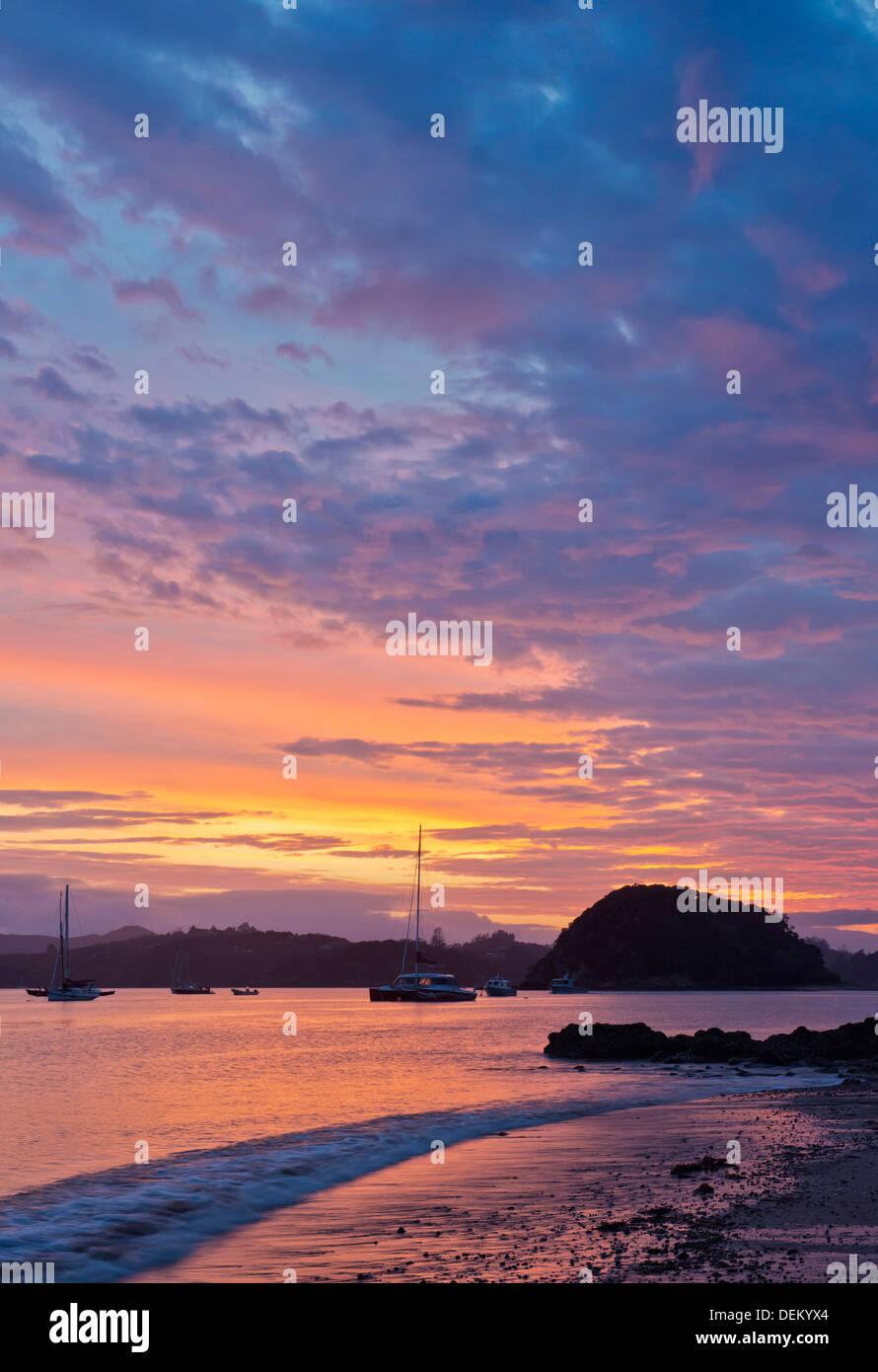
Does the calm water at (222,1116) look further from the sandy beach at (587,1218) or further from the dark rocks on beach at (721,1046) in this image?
the dark rocks on beach at (721,1046)

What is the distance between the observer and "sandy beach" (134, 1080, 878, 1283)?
577 inches

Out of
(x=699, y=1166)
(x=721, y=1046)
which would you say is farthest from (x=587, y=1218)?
(x=721, y=1046)

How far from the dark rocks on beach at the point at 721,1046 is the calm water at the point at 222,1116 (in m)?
4.29

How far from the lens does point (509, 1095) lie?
4762 cm

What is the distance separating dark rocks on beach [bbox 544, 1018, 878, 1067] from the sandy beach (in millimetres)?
33668

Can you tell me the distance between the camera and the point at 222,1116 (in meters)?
41.5

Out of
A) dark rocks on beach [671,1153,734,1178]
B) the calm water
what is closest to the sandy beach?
dark rocks on beach [671,1153,734,1178]

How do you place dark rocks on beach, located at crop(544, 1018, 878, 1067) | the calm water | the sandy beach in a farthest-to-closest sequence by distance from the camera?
dark rocks on beach, located at crop(544, 1018, 878, 1067) → the calm water → the sandy beach

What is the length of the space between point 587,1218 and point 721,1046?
2092 inches

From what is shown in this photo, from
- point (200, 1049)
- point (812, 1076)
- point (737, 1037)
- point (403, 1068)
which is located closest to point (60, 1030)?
point (200, 1049)

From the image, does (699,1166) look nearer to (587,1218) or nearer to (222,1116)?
(587,1218)

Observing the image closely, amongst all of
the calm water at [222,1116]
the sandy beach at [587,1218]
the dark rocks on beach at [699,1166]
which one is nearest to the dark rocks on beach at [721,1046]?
the calm water at [222,1116]

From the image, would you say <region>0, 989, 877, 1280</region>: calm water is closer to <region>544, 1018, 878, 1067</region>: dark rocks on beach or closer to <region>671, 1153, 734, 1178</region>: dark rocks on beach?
<region>544, 1018, 878, 1067</region>: dark rocks on beach

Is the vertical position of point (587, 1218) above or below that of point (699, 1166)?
above
